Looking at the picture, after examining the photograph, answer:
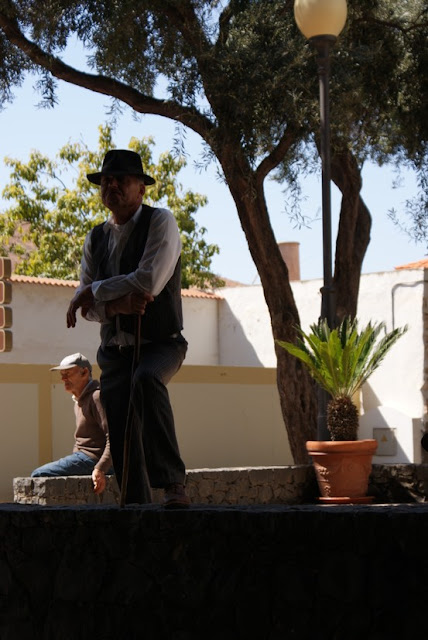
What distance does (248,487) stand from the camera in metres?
8.88

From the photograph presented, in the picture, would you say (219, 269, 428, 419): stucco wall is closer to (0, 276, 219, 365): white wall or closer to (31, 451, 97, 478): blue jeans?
(0, 276, 219, 365): white wall

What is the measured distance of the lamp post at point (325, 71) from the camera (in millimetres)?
9180

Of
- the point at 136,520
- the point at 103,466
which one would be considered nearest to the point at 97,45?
the point at 103,466

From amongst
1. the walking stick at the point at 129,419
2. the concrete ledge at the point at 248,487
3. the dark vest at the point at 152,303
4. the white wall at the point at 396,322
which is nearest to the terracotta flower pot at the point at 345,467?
the concrete ledge at the point at 248,487

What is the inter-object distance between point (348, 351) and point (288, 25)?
437 cm

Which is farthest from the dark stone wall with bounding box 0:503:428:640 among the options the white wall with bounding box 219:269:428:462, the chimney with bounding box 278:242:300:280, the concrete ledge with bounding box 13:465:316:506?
the chimney with bounding box 278:242:300:280

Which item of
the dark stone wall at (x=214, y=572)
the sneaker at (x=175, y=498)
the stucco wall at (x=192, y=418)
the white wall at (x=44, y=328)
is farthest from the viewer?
the white wall at (x=44, y=328)

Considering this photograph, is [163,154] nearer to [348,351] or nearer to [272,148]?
[272,148]

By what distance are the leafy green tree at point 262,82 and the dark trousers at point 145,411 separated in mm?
6772

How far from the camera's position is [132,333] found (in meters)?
4.61

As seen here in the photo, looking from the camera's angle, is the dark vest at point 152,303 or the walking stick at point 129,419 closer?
the walking stick at point 129,419

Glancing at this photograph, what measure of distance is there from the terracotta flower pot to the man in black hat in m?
4.21

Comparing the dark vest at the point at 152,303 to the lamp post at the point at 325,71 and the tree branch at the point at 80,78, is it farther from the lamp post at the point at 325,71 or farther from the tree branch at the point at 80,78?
the tree branch at the point at 80,78

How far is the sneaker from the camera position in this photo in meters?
3.94
